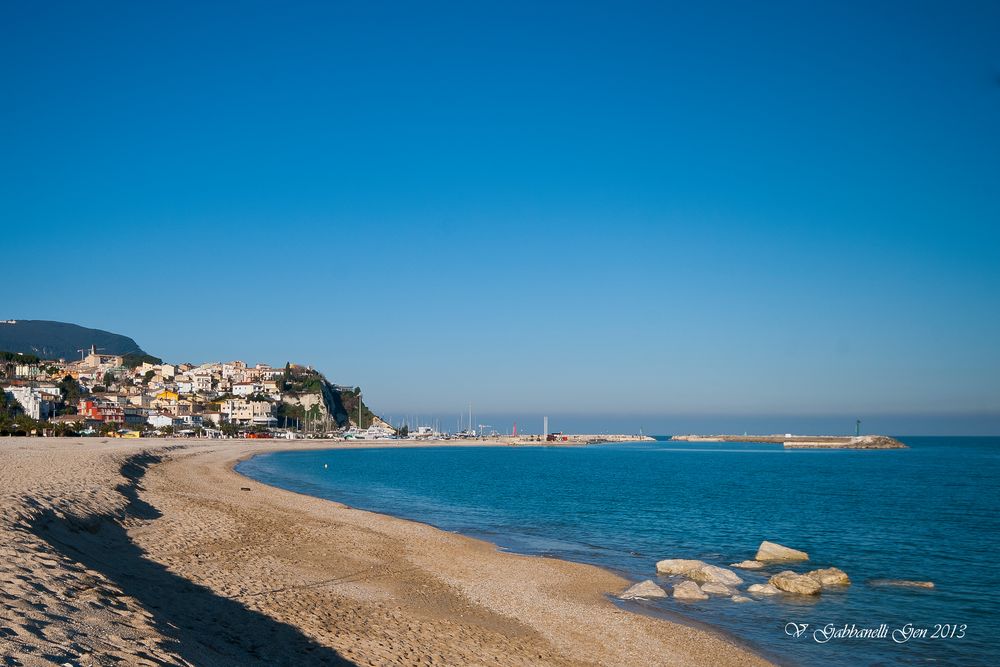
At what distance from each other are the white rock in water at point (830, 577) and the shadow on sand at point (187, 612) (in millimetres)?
15335

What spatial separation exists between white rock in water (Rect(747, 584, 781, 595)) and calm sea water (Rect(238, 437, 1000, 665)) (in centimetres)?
43

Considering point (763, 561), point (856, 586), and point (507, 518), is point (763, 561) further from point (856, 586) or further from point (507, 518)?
point (507, 518)

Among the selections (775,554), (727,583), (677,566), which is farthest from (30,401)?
(727,583)

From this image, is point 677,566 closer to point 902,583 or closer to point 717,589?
point 717,589

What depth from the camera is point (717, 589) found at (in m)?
19.5

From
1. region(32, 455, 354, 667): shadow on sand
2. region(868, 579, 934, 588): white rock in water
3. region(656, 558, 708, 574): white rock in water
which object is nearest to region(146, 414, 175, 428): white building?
region(32, 455, 354, 667): shadow on sand

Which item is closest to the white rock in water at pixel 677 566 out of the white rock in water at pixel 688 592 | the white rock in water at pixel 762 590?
the white rock in water at pixel 762 590

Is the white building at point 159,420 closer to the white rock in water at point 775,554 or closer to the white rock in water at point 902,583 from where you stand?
the white rock in water at point 775,554

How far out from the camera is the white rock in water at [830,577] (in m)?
20.6

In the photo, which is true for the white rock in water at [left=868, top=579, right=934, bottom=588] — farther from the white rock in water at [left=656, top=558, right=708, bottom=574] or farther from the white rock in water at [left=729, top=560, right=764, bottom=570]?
the white rock in water at [left=656, top=558, right=708, bottom=574]

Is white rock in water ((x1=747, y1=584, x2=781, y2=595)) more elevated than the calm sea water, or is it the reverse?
white rock in water ((x1=747, y1=584, x2=781, y2=595))

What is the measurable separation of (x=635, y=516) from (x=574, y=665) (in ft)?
82.8

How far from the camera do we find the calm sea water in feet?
54.3

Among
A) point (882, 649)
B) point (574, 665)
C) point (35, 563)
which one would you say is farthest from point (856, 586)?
point (35, 563)
